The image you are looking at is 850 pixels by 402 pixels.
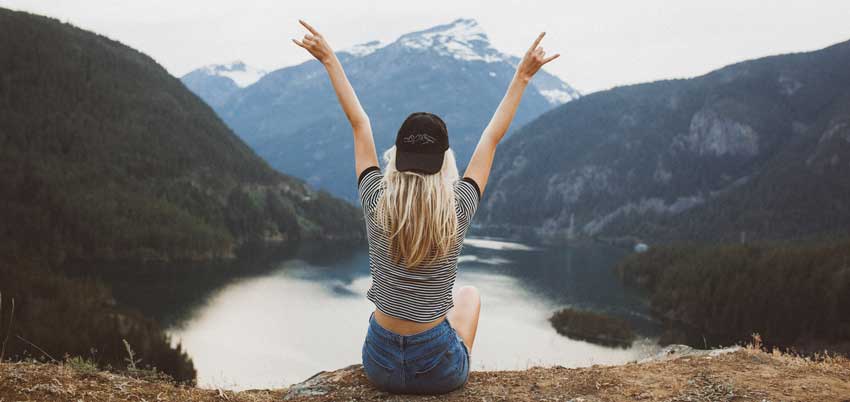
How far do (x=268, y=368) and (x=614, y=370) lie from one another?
30.9 metres

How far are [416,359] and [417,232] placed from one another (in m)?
1.34

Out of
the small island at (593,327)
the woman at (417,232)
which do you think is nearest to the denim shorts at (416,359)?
the woman at (417,232)

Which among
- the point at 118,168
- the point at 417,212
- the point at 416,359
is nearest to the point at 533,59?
the point at 417,212

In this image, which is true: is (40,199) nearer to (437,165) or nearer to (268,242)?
(268,242)

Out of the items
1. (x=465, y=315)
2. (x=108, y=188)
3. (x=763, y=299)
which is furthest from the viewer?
(x=108, y=188)

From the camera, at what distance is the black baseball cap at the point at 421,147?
4.23 meters

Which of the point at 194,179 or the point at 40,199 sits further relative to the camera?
the point at 194,179

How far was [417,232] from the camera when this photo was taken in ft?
13.9

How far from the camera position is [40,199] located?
9638 centimetres

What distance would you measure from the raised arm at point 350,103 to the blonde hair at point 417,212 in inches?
19.2

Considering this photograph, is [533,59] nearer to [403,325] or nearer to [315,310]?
[403,325]

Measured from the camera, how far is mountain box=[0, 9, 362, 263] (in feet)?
311

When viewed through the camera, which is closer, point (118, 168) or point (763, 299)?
point (763, 299)

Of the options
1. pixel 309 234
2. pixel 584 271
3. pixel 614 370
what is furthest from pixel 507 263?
pixel 614 370
